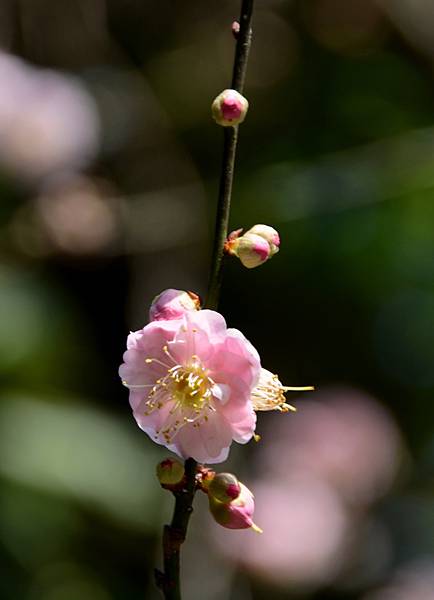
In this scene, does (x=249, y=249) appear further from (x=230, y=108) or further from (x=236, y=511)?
(x=236, y=511)

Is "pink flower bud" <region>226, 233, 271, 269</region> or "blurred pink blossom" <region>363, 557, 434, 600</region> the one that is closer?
"pink flower bud" <region>226, 233, 271, 269</region>

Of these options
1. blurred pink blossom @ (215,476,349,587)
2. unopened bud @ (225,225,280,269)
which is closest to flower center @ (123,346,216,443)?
unopened bud @ (225,225,280,269)

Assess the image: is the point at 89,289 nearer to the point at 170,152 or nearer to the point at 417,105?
the point at 170,152

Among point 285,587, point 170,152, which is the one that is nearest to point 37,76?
point 170,152

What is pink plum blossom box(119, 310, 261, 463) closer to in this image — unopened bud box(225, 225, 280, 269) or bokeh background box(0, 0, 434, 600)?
unopened bud box(225, 225, 280, 269)

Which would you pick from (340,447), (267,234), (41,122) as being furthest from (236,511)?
(41,122)

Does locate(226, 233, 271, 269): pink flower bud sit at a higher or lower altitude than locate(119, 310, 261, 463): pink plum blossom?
higher
